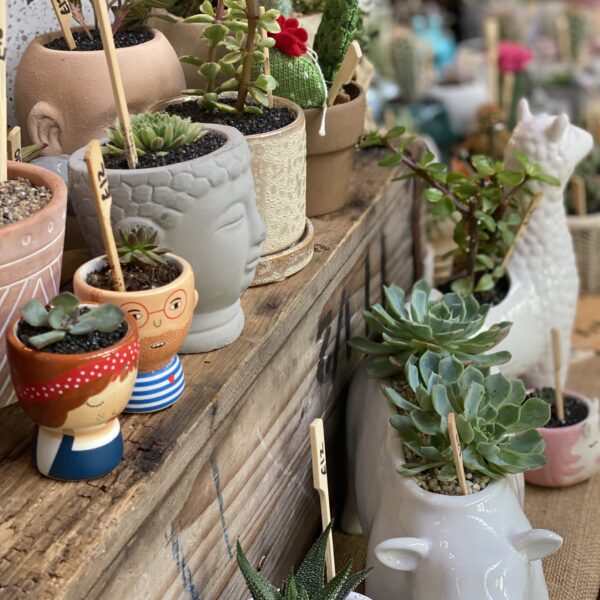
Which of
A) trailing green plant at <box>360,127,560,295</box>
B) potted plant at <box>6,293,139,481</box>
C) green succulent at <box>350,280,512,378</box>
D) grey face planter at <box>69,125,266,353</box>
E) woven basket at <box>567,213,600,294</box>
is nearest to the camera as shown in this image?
potted plant at <box>6,293,139,481</box>

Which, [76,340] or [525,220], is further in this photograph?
[525,220]

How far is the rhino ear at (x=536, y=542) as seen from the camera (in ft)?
2.72

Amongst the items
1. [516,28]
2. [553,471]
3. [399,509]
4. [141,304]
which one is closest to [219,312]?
[141,304]

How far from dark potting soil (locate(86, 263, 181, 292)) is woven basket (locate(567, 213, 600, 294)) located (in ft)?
3.79

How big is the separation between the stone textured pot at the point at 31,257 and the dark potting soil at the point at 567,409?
70 centimetres

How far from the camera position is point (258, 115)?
90cm

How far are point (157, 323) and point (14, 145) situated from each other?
0.24 metres

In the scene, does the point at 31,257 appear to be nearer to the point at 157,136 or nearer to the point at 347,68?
the point at 157,136

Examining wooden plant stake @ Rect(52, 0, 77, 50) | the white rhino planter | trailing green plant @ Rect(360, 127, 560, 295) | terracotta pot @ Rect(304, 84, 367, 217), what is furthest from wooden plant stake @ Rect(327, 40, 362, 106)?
the white rhino planter

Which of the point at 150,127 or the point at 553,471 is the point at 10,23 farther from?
the point at 553,471

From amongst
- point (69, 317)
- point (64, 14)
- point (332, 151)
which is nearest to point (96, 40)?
point (64, 14)

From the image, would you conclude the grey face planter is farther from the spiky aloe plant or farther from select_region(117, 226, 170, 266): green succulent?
the spiky aloe plant

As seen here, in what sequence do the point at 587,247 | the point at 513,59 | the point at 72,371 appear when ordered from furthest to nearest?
the point at 513,59, the point at 587,247, the point at 72,371

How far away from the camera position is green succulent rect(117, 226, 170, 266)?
2.43 feet
